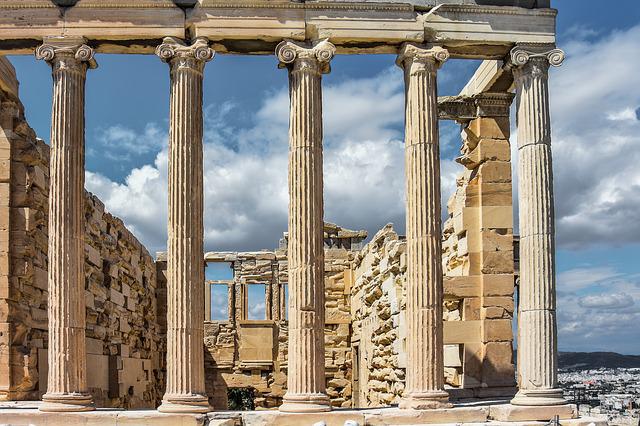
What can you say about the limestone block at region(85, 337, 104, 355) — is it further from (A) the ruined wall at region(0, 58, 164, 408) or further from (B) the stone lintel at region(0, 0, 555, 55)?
(B) the stone lintel at region(0, 0, 555, 55)

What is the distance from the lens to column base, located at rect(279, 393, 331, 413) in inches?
702

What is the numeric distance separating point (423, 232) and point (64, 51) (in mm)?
8033

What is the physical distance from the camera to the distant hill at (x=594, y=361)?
74.8 m

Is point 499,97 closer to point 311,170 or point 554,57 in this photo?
point 554,57

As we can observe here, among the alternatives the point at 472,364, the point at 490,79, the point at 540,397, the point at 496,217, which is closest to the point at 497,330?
the point at 472,364

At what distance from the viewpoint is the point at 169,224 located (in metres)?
18.5

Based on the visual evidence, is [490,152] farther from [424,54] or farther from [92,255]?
[92,255]

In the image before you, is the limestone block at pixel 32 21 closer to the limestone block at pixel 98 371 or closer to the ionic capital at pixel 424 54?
the ionic capital at pixel 424 54

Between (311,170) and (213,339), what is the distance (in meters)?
20.1

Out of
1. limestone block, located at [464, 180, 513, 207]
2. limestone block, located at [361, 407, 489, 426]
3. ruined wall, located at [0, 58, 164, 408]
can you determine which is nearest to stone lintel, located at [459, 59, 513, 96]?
limestone block, located at [464, 180, 513, 207]

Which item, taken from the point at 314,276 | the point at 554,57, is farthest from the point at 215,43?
the point at 554,57

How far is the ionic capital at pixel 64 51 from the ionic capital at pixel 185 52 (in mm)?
1486

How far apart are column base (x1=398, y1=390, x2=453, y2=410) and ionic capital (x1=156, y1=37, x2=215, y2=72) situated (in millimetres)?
7839

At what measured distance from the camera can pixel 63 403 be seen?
17.8m
